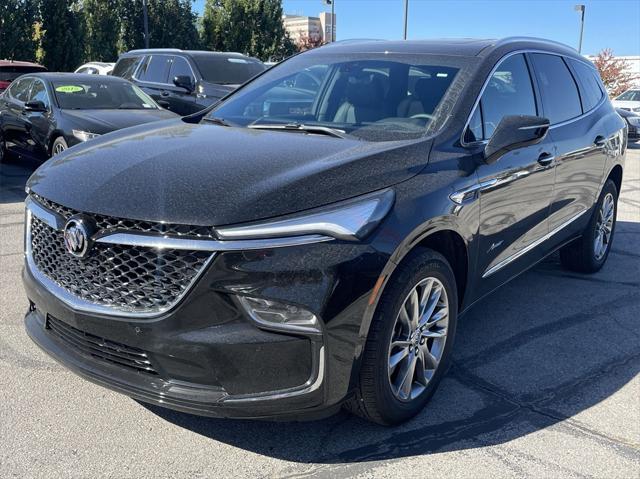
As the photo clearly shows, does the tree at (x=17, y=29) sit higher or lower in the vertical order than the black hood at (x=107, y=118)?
higher

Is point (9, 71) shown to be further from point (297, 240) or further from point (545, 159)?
point (297, 240)

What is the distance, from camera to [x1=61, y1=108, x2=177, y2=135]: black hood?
8094 millimetres

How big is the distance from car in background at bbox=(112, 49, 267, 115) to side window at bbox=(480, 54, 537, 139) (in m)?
7.52

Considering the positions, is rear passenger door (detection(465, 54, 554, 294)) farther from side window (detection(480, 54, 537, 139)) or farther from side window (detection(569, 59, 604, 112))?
side window (detection(569, 59, 604, 112))

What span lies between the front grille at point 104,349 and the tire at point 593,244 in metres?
4.02

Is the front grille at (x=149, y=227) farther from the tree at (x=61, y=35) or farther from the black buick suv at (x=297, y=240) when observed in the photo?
the tree at (x=61, y=35)

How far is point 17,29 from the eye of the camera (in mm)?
25469

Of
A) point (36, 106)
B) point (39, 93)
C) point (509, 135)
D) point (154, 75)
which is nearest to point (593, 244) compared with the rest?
point (509, 135)

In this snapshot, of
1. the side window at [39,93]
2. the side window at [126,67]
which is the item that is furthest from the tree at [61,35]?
the side window at [39,93]

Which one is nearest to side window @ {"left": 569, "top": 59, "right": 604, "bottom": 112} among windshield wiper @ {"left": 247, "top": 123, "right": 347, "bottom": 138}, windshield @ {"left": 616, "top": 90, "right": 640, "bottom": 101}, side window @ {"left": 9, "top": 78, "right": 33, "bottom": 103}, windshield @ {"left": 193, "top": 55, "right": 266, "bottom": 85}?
windshield wiper @ {"left": 247, "top": 123, "right": 347, "bottom": 138}

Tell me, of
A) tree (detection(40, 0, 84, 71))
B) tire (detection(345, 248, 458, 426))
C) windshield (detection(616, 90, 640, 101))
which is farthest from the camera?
tree (detection(40, 0, 84, 71))

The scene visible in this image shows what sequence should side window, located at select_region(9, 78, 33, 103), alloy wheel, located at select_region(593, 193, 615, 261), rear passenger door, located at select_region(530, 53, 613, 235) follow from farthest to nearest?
side window, located at select_region(9, 78, 33, 103) → alloy wheel, located at select_region(593, 193, 615, 261) → rear passenger door, located at select_region(530, 53, 613, 235)

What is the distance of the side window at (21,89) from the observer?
9680 mm

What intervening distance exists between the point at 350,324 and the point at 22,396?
181 cm
